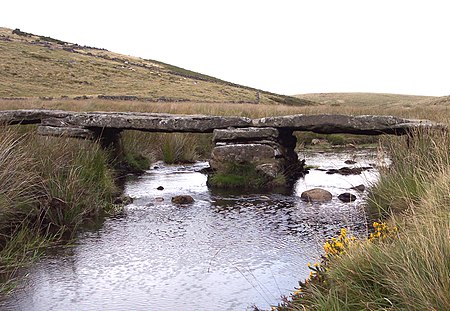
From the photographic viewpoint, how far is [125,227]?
24.9 feet

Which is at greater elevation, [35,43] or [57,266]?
[35,43]

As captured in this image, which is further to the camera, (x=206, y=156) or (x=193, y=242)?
(x=206, y=156)

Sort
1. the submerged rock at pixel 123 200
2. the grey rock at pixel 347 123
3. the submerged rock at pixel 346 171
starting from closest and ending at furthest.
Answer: the submerged rock at pixel 123 200 < the grey rock at pixel 347 123 < the submerged rock at pixel 346 171

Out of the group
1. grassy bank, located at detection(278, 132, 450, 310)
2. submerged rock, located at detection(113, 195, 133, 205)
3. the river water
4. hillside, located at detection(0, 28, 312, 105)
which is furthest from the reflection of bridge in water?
hillside, located at detection(0, 28, 312, 105)

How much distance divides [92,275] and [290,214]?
11.6ft

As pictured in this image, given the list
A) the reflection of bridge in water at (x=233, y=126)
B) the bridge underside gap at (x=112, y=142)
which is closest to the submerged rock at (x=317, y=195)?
the reflection of bridge in water at (x=233, y=126)

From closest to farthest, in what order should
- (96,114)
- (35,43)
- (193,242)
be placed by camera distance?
(193,242) < (96,114) < (35,43)

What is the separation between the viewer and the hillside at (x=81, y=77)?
41469mm

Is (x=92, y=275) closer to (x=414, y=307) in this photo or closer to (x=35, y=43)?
(x=414, y=307)

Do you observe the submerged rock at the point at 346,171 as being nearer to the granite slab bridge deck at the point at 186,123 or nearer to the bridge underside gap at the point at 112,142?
the granite slab bridge deck at the point at 186,123

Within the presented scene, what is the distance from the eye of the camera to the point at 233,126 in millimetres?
11656

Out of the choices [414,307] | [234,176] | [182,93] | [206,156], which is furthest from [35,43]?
[414,307]

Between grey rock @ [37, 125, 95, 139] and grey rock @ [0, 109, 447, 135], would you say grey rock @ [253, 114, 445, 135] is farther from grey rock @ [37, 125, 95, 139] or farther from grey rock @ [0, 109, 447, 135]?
grey rock @ [37, 125, 95, 139]

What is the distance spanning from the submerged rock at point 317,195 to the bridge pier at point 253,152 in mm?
1388
